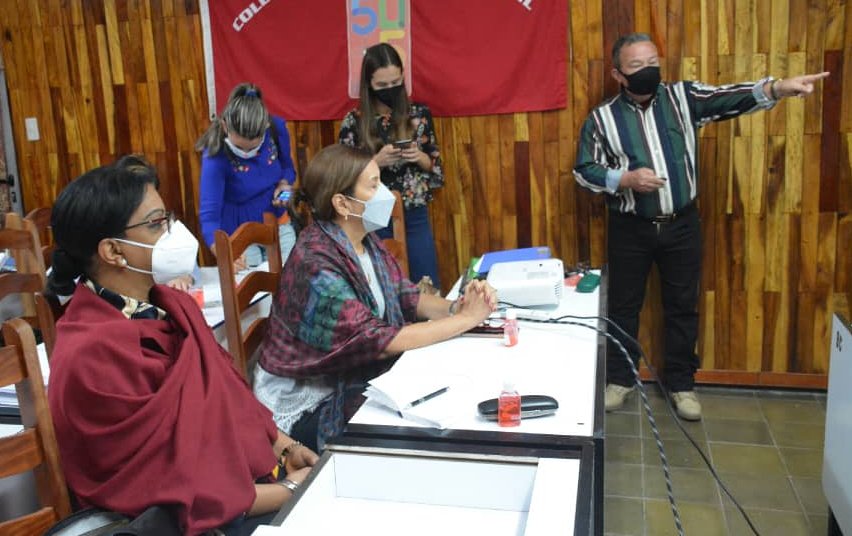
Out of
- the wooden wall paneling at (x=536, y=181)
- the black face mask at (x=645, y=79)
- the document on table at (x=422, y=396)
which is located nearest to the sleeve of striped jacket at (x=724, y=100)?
the black face mask at (x=645, y=79)

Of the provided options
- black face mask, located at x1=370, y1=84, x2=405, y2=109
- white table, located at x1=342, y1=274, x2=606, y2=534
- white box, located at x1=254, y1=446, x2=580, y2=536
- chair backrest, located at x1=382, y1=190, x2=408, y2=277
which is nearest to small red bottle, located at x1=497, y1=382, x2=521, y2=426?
white table, located at x1=342, y1=274, x2=606, y2=534

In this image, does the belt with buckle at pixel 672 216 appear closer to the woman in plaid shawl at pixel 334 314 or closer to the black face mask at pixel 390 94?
the black face mask at pixel 390 94

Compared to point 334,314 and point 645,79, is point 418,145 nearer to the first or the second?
point 645,79

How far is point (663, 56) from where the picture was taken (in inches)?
133

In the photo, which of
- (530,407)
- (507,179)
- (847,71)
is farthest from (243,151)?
(847,71)

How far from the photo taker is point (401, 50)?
364cm

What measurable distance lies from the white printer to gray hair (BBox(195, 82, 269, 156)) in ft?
4.16

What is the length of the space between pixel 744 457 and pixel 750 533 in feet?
1.77

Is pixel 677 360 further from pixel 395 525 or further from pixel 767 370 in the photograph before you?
pixel 395 525

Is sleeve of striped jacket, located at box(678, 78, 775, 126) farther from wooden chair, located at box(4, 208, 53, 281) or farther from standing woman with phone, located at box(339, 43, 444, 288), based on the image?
wooden chair, located at box(4, 208, 53, 281)

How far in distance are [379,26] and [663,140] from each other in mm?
1420

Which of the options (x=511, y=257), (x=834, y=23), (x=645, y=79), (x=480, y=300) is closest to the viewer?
(x=480, y=300)

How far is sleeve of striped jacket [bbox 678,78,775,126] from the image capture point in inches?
120

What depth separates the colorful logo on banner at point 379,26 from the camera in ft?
11.9
